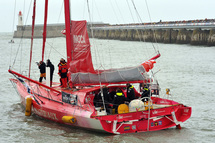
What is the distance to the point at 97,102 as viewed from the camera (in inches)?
455

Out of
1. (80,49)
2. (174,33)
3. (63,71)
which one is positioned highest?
(174,33)

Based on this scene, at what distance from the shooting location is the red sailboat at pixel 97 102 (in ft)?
35.3

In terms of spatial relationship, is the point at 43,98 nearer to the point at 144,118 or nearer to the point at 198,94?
the point at 144,118

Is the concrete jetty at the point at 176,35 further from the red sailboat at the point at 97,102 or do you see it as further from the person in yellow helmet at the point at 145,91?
the person in yellow helmet at the point at 145,91

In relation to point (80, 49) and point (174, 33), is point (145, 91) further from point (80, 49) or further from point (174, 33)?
point (174, 33)

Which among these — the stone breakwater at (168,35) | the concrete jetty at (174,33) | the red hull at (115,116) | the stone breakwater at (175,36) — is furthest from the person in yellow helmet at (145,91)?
the stone breakwater at (175,36)

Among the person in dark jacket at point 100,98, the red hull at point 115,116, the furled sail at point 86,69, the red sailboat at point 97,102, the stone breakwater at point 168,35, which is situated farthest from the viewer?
the stone breakwater at point 168,35

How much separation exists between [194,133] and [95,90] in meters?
3.57

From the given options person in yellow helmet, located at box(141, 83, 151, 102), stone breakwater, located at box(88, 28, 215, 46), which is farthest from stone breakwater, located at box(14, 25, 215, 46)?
person in yellow helmet, located at box(141, 83, 151, 102)

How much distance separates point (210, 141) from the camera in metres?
11.0

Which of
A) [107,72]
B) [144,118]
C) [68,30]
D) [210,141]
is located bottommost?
[210,141]

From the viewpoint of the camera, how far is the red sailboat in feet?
35.3

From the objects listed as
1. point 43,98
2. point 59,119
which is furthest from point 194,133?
point 43,98

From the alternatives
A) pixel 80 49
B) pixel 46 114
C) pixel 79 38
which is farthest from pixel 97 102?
pixel 79 38
